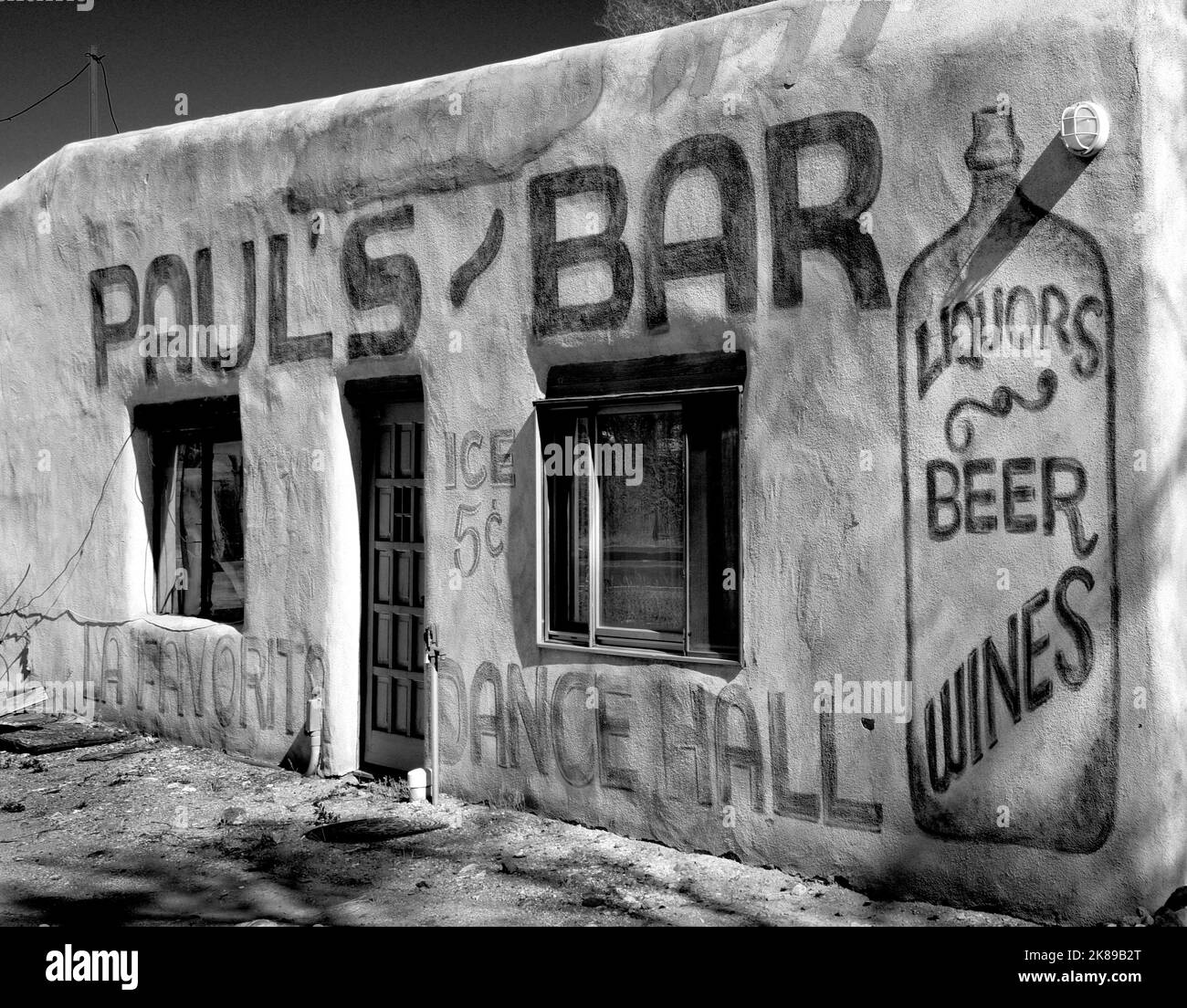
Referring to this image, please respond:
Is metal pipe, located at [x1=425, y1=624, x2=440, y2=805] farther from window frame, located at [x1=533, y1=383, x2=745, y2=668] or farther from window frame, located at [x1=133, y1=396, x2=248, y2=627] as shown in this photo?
window frame, located at [x1=133, y1=396, x2=248, y2=627]

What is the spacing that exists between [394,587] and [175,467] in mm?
2444

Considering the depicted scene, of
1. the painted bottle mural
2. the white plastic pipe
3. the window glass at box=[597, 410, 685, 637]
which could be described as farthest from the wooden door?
the painted bottle mural

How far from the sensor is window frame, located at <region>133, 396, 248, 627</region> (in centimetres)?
860

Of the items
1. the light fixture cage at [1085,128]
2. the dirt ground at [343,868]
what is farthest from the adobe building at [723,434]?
the dirt ground at [343,868]

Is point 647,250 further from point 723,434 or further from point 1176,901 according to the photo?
point 1176,901

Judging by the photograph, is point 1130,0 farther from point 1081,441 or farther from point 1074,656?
point 1074,656

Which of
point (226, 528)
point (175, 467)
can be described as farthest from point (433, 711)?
point (175, 467)

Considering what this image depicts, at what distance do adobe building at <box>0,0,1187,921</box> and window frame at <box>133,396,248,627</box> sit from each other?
0.16 feet

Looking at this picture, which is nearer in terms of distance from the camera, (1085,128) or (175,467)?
(1085,128)

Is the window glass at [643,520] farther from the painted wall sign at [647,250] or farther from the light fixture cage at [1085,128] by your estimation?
the light fixture cage at [1085,128]

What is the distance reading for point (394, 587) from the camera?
25.7ft

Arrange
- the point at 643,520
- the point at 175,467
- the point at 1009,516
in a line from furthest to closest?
1. the point at 175,467
2. the point at 643,520
3. the point at 1009,516

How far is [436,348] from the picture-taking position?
281 inches

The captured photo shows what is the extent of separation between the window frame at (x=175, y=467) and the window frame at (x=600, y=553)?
2696 millimetres
